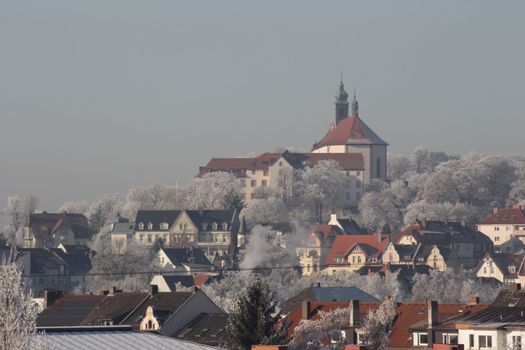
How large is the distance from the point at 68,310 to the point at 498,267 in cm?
9188

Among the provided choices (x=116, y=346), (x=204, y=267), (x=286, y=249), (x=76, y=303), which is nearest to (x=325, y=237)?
(x=286, y=249)

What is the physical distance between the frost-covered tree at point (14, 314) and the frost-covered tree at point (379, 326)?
24.3 meters

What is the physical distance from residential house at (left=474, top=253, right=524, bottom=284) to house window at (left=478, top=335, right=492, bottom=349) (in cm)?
10760

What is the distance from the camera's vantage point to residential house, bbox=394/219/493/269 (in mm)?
180000

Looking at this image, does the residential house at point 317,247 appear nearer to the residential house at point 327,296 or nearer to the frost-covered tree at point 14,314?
the residential house at point 327,296

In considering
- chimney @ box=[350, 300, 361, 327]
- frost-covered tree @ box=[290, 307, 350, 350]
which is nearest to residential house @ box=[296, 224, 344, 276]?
chimney @ box=[350, 300, 361, 327]

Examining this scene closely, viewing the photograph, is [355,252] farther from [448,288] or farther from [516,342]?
[516,342]

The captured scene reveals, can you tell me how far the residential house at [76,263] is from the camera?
6053 inches

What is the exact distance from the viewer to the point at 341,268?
177m

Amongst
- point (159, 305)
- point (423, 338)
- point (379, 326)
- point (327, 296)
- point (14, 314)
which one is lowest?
point (14, 314)

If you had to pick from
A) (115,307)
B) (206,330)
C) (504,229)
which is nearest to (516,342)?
(206,330)

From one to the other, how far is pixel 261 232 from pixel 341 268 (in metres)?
A: 13.1

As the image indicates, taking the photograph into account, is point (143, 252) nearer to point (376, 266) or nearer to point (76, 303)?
point (376, 266)

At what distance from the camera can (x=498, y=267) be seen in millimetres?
166500
